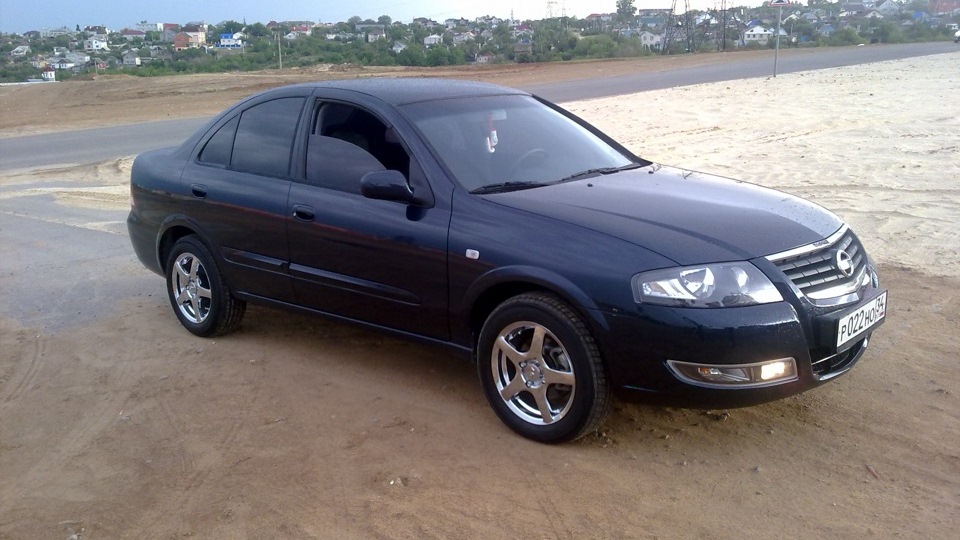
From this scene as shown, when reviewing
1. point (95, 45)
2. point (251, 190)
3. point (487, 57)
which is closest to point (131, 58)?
point (95, 45)

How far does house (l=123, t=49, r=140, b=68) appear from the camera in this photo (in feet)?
187

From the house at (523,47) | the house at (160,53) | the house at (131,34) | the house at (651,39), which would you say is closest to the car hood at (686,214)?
the house at (523,47)

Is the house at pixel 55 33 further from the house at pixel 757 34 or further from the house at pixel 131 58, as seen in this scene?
the house at pixel 757 34

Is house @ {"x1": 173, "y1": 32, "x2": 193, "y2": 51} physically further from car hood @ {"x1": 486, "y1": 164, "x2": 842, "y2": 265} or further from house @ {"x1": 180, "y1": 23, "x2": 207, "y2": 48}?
car hood @ {"x1": 486, "y1": 164, "x2": 842, "y2": 265}

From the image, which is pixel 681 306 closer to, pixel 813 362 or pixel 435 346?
pixel 813 362

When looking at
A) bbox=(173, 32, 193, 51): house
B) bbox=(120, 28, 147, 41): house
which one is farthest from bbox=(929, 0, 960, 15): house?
bbox=(120, 28, 147, 41): house

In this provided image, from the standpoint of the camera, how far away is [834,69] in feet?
102

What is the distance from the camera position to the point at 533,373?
14.6ft

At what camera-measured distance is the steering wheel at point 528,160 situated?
511 cm

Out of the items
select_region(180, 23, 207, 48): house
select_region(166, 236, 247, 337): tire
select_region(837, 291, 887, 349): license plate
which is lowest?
select_region(166, 236, 247, 337): tire

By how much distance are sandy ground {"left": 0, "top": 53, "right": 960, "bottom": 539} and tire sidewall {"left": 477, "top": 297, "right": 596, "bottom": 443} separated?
79mm

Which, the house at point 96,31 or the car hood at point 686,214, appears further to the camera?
the house at point 96,31

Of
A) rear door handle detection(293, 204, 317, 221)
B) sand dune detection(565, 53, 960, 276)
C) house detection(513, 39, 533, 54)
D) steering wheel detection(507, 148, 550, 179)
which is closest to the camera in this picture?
steering wheel detection(507, 148, 550, 179)

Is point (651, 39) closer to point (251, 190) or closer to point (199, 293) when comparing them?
point (199, 293)
